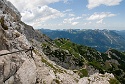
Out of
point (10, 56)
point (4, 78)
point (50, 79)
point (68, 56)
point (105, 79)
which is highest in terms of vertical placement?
point (10, 56)

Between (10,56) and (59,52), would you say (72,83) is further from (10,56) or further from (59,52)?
(59,52)

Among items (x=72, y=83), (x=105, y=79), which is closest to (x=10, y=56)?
(x=72, y=83)

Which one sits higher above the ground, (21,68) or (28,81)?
(21,68)

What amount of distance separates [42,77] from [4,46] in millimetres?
11165

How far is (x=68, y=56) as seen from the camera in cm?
19600

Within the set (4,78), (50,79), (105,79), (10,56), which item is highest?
(10,56)

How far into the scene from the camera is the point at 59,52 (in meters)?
186

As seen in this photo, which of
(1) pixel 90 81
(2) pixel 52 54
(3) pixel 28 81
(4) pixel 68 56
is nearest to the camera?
(3) pixel 28 81

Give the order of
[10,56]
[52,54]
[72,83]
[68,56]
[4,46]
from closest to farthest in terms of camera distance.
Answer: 1. [10,56]
2. [4,46]
3. [72,83]
4. [52,54]
5. [68,56]

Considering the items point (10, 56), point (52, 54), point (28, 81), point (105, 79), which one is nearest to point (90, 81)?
point (105, 79)

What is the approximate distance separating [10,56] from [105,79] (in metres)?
33.7

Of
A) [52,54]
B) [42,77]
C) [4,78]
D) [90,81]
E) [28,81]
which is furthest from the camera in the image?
[52,54]

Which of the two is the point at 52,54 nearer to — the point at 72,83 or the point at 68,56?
the point at 68,56

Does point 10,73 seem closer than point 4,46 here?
Yes
